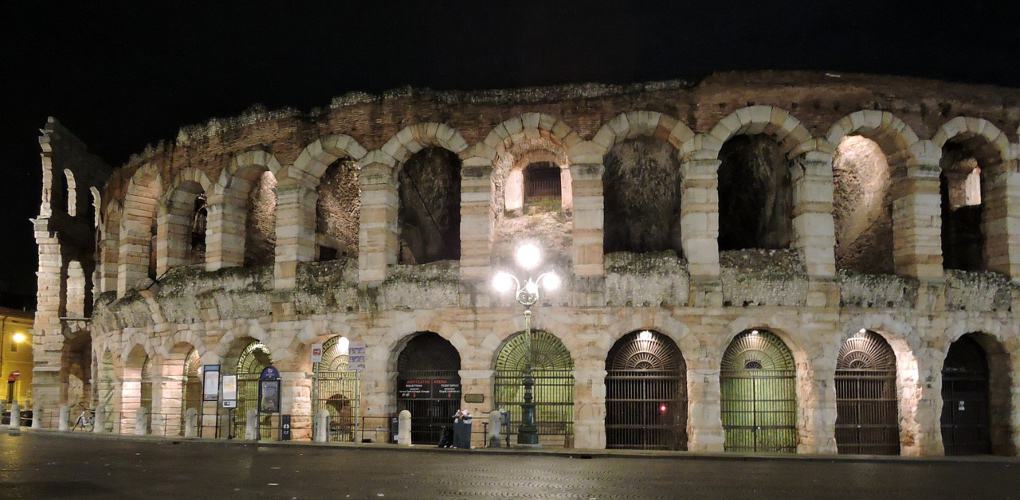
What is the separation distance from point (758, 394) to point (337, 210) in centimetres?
1235

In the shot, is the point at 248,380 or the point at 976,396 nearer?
the point at 976,396

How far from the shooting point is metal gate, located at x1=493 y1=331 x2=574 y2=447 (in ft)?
69.1

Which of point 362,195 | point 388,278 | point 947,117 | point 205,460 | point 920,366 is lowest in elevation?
point 205,460

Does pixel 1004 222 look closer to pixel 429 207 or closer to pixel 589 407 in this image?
pixel 589 407

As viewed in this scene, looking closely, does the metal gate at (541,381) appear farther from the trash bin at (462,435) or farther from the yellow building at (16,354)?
the yellow building at (16,354)

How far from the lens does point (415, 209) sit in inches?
955

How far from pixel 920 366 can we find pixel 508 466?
1085 cm

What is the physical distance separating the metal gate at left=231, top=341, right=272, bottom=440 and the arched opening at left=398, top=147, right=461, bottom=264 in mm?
4718

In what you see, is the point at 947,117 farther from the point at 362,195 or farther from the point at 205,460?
the point at 205,460

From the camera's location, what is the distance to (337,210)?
25203 mm

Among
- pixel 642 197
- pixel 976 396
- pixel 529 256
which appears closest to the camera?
pixel 529 256

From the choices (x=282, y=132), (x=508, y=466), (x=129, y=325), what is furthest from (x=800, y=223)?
(x=129, y=325)

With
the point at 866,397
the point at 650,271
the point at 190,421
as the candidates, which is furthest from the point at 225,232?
the point at 866,397

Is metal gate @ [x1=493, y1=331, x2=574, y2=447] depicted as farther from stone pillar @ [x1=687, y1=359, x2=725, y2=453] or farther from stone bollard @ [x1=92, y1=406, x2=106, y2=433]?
stone bollard @ [x1=92, y1=406, x2=106, y2=433]
